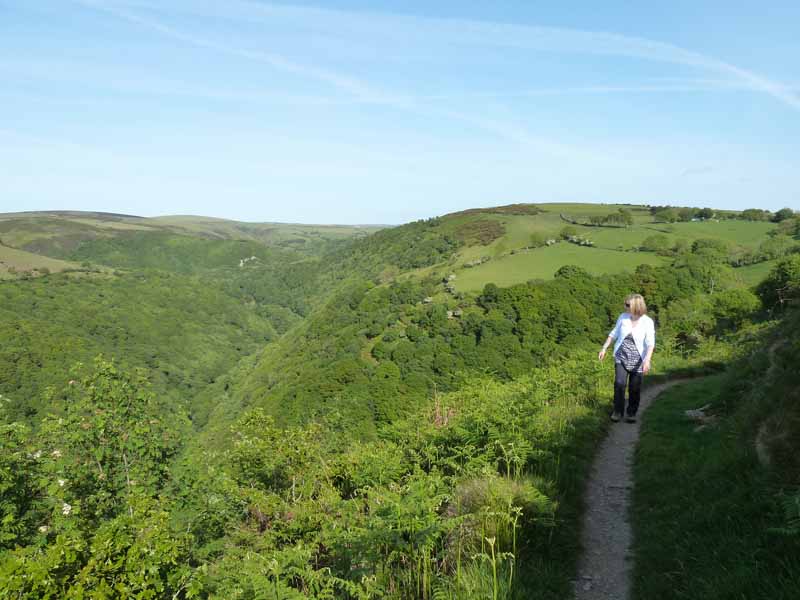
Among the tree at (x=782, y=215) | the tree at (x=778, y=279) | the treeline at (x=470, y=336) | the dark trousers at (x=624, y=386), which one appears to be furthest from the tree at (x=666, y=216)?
the dark trousers at (x=624, y=386)

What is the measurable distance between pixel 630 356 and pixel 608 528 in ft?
12.0

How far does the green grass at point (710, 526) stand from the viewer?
3.14 meters

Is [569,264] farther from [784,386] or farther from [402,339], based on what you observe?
[784,386]

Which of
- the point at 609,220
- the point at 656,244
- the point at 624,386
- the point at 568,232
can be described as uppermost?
the point at 609,220

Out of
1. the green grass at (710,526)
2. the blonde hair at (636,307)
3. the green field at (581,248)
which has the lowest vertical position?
the green grass at (710,526)

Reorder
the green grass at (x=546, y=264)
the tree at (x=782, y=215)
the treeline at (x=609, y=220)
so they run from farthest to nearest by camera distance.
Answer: the treeline at (x=609, y=220) < the tree at (x=782, y=215) < the green grass at (x=546, y=264)

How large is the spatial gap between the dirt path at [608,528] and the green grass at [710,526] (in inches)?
5.6

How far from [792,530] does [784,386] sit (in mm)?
2557

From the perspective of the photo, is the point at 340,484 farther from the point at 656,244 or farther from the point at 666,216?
the point at 666,216

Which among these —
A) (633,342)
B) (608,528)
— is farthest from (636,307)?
(608,528)

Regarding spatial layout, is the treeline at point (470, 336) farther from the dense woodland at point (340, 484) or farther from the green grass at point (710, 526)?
the green grass at point (710, 526)

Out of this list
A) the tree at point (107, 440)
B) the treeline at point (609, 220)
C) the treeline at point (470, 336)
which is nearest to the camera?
the tree at point (107, 440)

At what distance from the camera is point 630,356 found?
25.9 ft

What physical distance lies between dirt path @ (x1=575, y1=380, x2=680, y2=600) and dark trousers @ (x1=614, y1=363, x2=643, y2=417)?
0.88 metres
